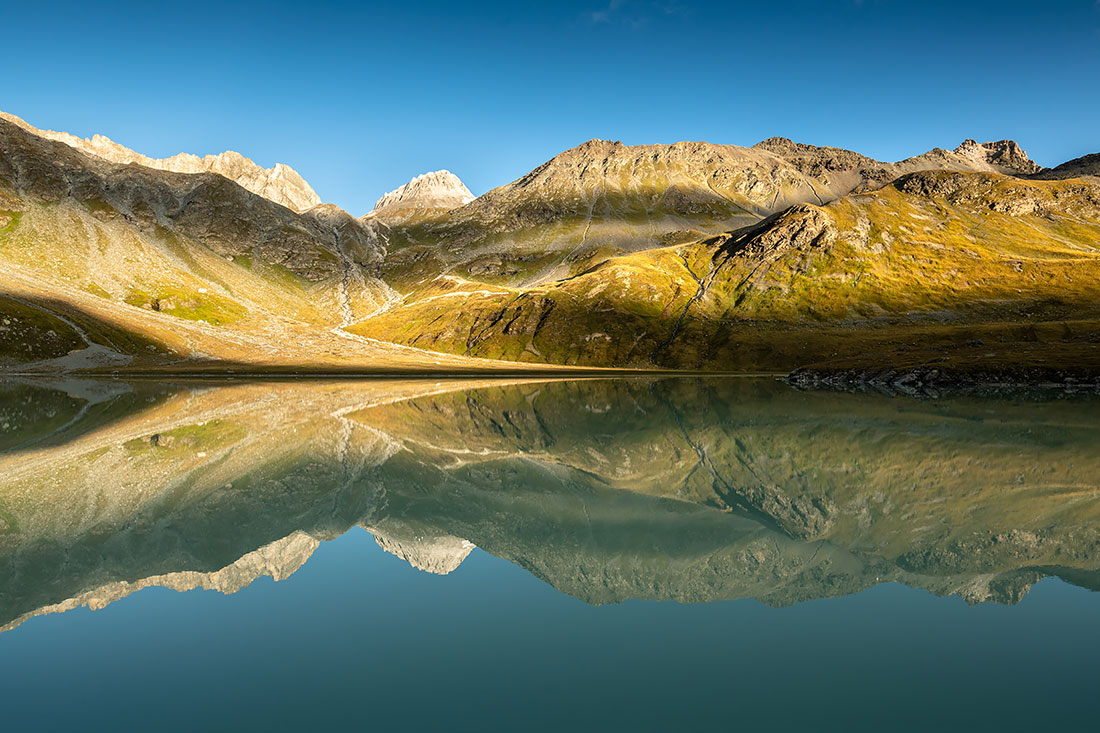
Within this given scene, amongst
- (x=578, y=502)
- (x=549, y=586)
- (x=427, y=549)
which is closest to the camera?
(x=549, y=586)

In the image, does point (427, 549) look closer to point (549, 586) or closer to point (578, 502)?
point (549, 586)

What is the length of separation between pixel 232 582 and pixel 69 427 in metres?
52.3

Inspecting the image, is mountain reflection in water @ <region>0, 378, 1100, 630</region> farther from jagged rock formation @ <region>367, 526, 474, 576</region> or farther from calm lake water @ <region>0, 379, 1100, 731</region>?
calm lake water @ <region>0, 379, 1100, 731</region>

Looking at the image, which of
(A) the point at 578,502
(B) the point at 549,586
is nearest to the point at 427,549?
(B) the point at 549,586

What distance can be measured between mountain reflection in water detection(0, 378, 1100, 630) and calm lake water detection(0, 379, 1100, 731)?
230 mm

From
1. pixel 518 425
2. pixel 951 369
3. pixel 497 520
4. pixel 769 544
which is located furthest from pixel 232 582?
pixel 951 369

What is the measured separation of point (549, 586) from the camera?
20.5 meters

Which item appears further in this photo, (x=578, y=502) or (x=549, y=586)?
(x=578, y=502)

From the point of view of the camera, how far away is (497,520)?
95.5 feet

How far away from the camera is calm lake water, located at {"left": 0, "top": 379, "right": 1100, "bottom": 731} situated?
12.7m

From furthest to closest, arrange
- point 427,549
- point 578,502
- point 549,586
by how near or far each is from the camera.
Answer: point 578,502 → point 427,549 → point 549,586

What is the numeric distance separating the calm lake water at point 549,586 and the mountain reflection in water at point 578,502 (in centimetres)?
23

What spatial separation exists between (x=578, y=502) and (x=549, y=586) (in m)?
12.1

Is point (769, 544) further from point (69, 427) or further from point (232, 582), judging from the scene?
point (69, 427)
